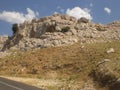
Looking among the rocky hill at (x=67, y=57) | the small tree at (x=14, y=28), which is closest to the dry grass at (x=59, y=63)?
the rocky hill at (x=67, y=57)

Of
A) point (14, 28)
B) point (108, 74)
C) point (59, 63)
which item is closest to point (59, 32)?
point (14, 28)

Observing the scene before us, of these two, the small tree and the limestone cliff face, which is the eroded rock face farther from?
the small tree

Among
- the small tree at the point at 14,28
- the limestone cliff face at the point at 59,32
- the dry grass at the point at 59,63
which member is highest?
the small tree at the point at 14,28

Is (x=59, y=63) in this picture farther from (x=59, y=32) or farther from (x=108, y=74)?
(x=59, y=32)

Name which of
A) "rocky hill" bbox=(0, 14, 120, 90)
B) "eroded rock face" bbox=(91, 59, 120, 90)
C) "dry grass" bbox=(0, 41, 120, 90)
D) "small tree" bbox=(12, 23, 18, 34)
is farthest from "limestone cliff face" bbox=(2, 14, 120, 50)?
"eroded rock face" bbox=(91, 59, 120, 90)

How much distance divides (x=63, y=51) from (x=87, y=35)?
22589 mm

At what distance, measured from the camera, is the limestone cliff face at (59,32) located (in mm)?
66625

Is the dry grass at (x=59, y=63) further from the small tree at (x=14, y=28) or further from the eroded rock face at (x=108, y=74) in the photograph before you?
the small tree at (x=14, y=28)

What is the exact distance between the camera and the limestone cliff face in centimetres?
6662

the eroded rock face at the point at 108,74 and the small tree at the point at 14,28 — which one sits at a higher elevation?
the small tree at the point at 14,28

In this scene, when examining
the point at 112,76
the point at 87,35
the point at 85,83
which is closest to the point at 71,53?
the point at 85,83

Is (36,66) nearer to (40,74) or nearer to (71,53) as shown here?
(40,74)

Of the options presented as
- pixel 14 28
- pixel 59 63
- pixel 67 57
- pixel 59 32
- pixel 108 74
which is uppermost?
pixel 14 28

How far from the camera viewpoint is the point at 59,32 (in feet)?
244
